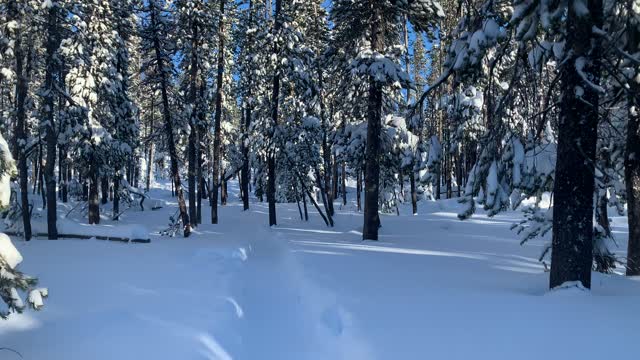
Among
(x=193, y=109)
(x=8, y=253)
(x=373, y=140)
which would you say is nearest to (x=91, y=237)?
(x=193, y=109)

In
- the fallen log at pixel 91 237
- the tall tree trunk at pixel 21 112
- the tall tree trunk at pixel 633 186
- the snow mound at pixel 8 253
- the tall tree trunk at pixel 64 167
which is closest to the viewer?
the snow mound at pixel 8 253

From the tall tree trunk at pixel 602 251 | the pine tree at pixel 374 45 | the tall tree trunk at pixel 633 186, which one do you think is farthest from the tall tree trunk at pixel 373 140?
the tall tree trunk at pixel 633 186

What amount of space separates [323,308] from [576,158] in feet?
15.1

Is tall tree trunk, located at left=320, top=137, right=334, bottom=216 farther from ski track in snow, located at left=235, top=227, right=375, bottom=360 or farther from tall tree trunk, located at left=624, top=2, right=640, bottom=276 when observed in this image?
tall tree trunk, located at left=624, top=2, right=640, bottom=276

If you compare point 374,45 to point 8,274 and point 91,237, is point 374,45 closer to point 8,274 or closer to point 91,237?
point 91,237

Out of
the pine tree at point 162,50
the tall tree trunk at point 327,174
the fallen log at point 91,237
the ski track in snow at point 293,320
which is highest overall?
the pine tree at point 162,50

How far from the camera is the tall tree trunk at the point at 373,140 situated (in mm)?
16203

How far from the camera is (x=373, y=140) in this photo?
16188mm

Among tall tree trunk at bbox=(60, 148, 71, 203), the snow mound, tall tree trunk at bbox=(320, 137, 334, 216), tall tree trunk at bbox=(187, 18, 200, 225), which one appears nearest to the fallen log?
tall tree trunk at bbox=(60, 148, 71, 203)

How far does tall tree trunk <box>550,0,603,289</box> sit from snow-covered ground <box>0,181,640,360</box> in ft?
1.88

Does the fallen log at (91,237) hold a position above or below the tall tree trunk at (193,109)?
below

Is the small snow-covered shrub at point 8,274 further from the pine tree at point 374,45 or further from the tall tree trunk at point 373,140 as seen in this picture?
the tall tree trunk at point 373,140

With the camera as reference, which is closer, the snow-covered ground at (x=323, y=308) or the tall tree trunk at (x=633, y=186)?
the snow-covered ground at (x=323, y=308)

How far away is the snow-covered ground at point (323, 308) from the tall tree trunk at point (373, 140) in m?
2.28
